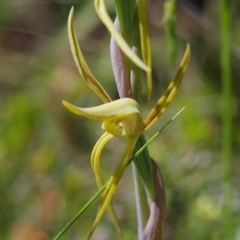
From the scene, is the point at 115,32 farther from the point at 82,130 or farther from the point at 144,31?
the point at 82,130

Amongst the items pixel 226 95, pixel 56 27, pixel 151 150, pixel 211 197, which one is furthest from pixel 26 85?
pixel 226 95

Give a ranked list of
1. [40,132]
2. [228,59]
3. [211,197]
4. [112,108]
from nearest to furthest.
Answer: [112,108]
[228,59]
[211,197]
[40,132]

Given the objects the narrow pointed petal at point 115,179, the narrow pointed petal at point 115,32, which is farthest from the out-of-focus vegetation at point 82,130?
the narrow pointed petal at point 115,32

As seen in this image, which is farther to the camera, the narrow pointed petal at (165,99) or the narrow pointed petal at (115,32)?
the narrow pointed petal at (165,99)

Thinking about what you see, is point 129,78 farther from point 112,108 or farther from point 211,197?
point 211,197

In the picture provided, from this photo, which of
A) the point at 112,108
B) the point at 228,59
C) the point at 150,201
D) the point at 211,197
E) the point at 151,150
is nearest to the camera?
the point at 112,108

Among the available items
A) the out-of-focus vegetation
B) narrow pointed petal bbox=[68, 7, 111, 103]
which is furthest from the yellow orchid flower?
the out-of-focus vegetation

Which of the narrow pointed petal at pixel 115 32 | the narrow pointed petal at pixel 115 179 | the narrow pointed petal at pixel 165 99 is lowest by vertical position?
the narrow pointed petal at pixel 115 179

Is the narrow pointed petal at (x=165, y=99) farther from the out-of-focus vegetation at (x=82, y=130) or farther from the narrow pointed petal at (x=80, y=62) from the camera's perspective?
the out-of-focus vegetation at (x=82, y=130)

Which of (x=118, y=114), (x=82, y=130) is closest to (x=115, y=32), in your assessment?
(x=118, y=114)
